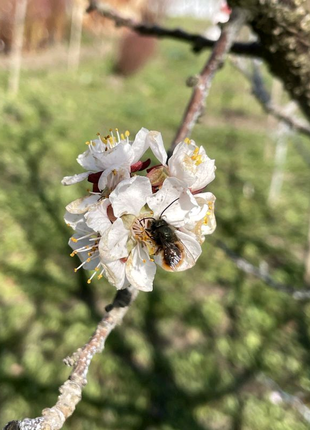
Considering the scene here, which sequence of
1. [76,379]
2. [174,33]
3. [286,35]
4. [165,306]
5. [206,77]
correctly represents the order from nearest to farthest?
1. [76,379]
2. [206,77]
3. [286,35]
4. [174,33]
5. [165,306]

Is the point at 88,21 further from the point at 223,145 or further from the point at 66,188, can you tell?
the point at 66,188

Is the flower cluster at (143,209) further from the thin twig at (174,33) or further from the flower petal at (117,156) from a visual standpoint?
the thin twig at (174,33)

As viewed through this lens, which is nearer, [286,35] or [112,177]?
[112,177]

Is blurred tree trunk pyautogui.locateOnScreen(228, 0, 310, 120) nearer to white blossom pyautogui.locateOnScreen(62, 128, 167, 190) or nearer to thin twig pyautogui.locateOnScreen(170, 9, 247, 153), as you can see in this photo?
thin twig pyautogui.locateOnScreen(170, 9, 247, 153)

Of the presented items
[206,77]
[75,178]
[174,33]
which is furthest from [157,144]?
[174,33]

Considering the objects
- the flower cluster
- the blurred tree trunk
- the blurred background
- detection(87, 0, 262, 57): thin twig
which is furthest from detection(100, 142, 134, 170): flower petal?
the blurred background

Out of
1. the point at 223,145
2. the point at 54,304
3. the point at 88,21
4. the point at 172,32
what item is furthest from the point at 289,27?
the point at 88,21

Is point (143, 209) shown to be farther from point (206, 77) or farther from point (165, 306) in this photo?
point (165, 306)
